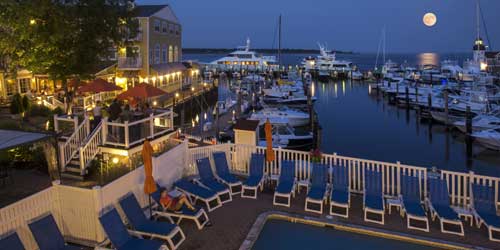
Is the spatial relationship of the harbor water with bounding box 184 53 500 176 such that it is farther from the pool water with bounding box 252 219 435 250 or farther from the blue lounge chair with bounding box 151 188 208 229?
the blue lounge chair with bounding box 151 188 208 229

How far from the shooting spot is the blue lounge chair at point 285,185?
35.0 ft

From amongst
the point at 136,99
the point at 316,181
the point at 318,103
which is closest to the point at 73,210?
the point at 316,181

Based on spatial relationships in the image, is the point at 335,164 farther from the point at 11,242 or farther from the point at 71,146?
the point at 11,242

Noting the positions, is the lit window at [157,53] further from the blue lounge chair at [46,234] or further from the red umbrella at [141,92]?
the blue lounge chair at [46,234]

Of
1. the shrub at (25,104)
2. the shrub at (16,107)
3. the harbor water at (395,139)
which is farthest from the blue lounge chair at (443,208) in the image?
the shrub at (25,104)

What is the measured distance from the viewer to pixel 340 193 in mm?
10586

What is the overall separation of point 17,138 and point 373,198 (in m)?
8.56

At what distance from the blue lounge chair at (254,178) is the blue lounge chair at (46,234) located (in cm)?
513

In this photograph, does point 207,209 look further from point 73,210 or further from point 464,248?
point 464,248

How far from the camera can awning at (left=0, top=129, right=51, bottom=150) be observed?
8.13m

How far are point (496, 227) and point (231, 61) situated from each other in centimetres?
7927

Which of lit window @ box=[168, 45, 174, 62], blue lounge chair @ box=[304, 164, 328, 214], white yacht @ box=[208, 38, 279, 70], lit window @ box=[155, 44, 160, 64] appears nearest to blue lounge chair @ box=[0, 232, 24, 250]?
blue lounge chair @ box=[304, 164, 328, 214]

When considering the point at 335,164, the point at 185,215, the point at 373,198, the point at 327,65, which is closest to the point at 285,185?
the point at 335,164

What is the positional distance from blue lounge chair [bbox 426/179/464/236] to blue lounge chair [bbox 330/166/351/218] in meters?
2.04
